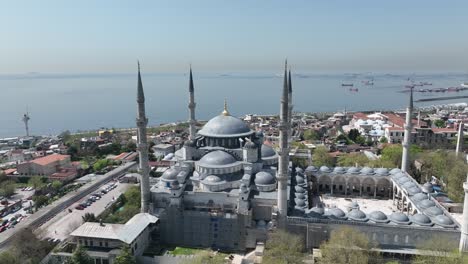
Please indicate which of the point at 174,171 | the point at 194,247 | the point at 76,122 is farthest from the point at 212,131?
the point at 76,122

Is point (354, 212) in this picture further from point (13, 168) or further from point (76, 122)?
point (76, 122)

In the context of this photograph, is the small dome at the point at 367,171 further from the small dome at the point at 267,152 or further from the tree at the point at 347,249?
the tree at the point at 347,249

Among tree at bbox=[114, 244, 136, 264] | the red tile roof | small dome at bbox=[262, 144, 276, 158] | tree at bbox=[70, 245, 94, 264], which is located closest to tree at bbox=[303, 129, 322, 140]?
small dome at bbox=[262, 144, 276, 158]

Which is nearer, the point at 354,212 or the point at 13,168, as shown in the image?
the point at 354,212

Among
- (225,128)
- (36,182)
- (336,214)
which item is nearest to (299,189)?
(336,214)

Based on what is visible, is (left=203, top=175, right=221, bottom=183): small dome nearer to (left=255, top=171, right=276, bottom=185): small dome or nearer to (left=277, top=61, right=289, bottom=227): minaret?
(left=255, top=171, right=276, bottom=185): small dome

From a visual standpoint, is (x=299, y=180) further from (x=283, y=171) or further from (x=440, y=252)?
(x=440, y=252)

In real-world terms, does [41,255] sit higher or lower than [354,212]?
lower

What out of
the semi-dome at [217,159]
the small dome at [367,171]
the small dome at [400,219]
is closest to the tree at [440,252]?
the small dome at [400,219]
